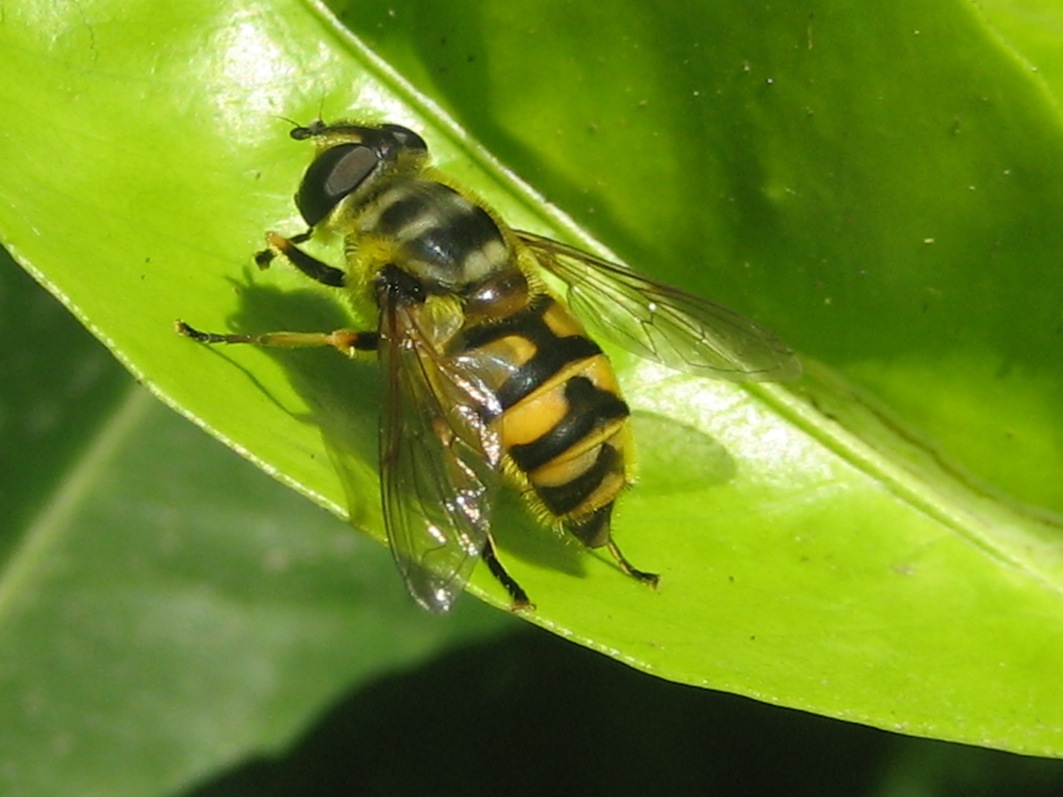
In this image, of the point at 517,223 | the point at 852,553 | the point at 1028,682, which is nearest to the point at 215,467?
the point at 517,223

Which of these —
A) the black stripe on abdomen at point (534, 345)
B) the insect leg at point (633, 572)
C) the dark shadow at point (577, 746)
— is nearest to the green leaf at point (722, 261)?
the insect leg at point (633, 572)

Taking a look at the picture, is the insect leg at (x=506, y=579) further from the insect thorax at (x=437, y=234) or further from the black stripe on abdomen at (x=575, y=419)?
the insect thorax at (x=437, y=234)

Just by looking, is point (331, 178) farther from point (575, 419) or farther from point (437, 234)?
point (575, 419)

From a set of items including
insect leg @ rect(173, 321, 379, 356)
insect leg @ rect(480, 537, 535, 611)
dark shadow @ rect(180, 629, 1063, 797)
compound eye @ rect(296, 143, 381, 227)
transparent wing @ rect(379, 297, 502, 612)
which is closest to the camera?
insect leg @ rect(480, 537, 535, 611)

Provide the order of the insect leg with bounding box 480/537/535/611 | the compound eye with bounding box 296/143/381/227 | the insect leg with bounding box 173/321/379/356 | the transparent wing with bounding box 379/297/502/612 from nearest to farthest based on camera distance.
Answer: the insect leg with bounding box 480/537/535/611 < the transparent wing with bounding box 379/297/502/612 < the insect leg with bounding box 173/321/379/356 < the compound eye with bounding box 296/143/381/227

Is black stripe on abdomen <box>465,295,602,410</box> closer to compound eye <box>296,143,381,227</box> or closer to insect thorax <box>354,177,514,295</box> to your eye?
insect thorax <box>354,177,514,295</box>

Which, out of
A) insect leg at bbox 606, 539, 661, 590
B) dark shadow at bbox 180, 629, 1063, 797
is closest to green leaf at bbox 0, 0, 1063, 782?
insect leg at bbox 606, 539, 661, 590

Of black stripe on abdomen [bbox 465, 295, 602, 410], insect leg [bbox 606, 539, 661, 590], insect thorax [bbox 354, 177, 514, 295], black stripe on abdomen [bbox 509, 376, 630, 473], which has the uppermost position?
insect thorax [bbox 354, 177, 514, 295]
